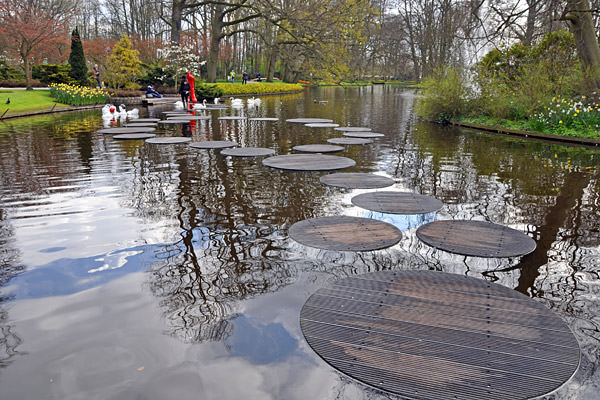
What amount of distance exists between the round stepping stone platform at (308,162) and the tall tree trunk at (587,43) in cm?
902

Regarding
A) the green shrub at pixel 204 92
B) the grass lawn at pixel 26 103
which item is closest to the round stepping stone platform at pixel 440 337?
the grass lawn at pixel 26 103

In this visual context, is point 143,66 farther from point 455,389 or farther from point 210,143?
point 455,389

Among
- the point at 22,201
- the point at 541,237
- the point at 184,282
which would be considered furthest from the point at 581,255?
the point at 22,201

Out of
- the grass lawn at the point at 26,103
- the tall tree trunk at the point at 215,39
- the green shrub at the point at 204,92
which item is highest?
the tall tree trunk at the point at 215,39

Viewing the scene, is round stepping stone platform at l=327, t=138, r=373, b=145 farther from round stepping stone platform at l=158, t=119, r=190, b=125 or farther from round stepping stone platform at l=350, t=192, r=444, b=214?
round stepping stone platform at l=158, t=119, r=190, b=125

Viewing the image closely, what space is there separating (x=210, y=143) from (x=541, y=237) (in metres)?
7.66

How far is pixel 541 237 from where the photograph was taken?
4570 mm

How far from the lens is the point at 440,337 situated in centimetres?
269

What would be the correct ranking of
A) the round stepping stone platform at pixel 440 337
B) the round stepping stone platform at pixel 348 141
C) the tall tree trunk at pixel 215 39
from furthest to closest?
the tall tree trunk at pixel 215 39
the round stepping stone platform at pixel 348 141
the round stepping stone platform at pixel 440 337

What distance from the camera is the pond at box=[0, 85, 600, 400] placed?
2461mm

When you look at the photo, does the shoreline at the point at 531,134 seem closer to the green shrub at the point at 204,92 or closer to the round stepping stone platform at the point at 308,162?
the round stepping stone platform at the point at 308,162

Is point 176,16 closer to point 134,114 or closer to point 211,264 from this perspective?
point 134,114

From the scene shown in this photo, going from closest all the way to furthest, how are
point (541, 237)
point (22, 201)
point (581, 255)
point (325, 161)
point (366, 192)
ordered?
point (581, 255)
point (541, 237)
point (22, 201)
point (366, 192)
point (325, 161)

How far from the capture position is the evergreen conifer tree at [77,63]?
26.0 meters
